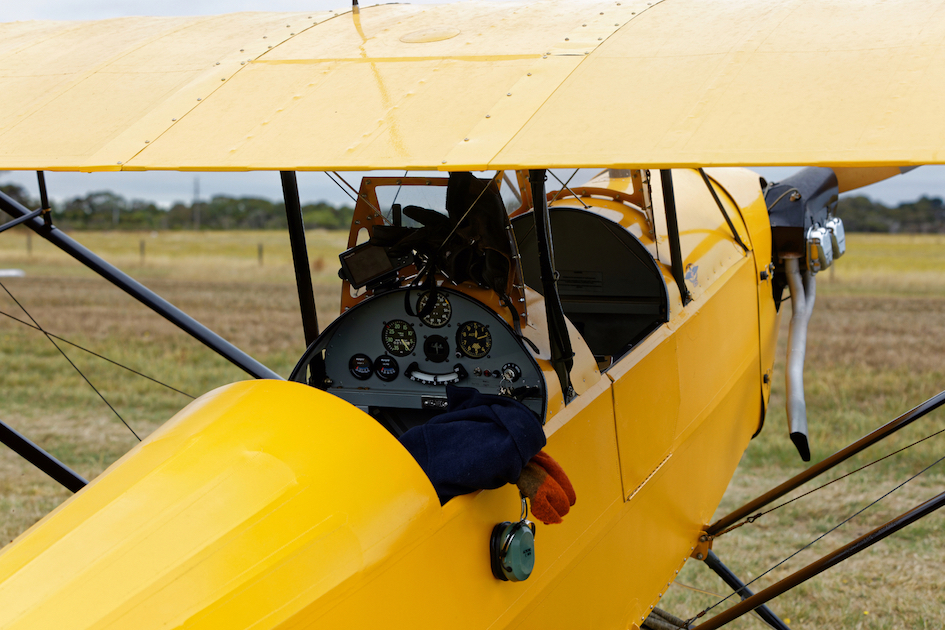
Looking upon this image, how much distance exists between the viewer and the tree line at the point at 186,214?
52.5 metres

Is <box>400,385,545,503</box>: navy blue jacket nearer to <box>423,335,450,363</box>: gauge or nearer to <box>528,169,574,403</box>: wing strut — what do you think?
<box>528,169,574,403</box>: wing strut

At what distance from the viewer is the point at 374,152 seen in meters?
1.95

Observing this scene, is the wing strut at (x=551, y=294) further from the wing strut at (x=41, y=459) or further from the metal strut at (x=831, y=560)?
the wing strut at (x=41, y=459)

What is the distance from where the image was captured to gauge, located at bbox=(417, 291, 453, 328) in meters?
2.56

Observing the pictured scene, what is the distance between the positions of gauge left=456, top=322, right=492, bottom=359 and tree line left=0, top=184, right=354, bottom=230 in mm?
47885

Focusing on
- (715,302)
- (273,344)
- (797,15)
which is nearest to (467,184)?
(797,15)

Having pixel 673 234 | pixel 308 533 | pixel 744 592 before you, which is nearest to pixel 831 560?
pixel 744 592

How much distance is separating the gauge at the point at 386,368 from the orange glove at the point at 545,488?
819mm

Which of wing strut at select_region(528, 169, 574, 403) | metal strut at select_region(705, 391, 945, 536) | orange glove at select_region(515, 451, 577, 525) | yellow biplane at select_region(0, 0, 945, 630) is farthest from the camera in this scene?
metal strut at select_region(705, 391, 945, 536)

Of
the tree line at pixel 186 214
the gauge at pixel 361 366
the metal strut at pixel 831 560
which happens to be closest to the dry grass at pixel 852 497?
the metal strut at pixel 831 560

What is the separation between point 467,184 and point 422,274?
0.31 metres

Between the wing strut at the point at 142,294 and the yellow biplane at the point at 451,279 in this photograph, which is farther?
the wing strut at the point at 142,294

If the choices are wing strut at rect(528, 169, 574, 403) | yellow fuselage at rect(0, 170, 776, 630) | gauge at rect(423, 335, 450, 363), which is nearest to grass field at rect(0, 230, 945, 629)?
yellow fuselage at rect(0, 170, 776, 630)

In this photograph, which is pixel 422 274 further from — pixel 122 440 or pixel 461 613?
pixel 122 440
